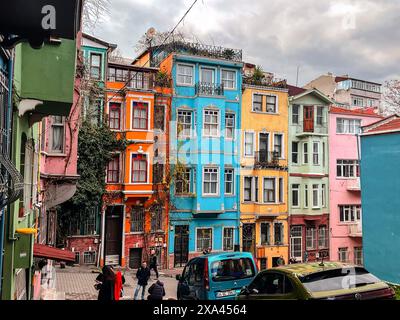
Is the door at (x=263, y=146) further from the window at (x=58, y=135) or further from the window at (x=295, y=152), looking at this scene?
the window at (x=58, y=135)

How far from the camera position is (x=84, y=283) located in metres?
13.5

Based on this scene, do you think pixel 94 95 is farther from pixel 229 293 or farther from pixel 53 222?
pixel 229 293

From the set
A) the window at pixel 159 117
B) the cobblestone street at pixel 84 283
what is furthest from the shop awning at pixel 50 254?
the window at pixel 159 117

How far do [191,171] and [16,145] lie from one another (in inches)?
621

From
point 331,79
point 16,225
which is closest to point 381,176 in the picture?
point 16,225

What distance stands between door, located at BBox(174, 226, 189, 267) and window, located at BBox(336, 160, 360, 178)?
33.0 ft

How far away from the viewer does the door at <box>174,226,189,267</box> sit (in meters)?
20.6

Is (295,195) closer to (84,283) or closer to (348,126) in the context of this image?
(348,126)

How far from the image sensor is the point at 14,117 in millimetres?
5285

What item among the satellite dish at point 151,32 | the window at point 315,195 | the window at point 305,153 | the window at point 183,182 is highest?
the satellite dish at point 151,32

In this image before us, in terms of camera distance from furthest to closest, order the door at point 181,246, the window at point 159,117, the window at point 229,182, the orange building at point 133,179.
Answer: the window at point 229,182 → the window at point 159,117 → the door at point 181,246 → the orange building at point 133,179

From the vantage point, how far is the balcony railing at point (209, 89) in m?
21.3

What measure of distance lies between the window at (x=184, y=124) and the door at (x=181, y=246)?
466 cm

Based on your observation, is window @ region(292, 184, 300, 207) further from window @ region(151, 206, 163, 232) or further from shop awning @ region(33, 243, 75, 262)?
shop awning @ region(33, 243, 75, 262)
